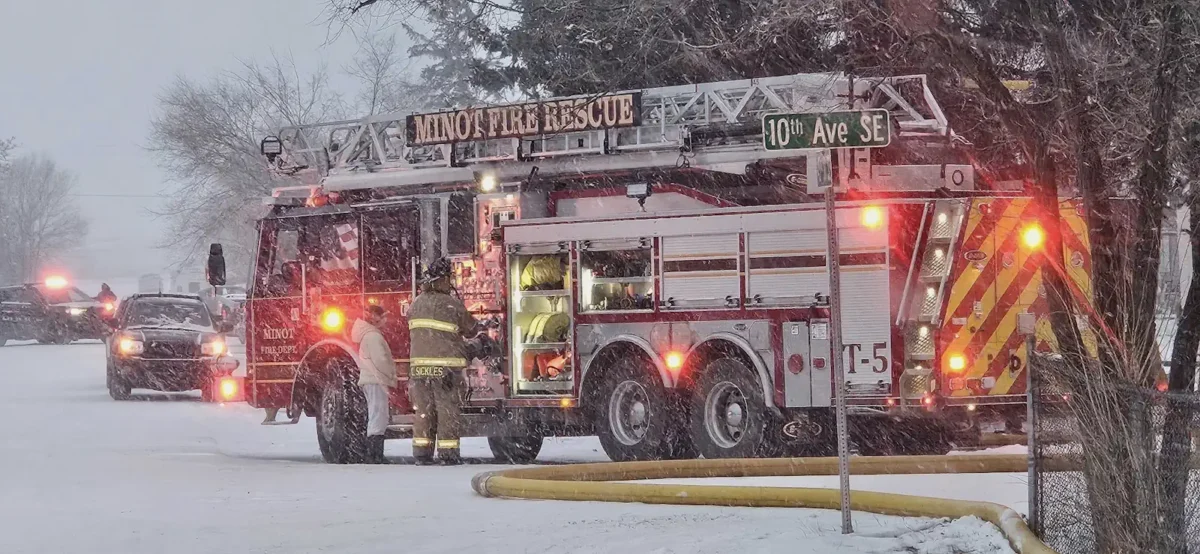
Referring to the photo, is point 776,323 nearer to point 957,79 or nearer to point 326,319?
point 957,79

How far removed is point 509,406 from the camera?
47.4 feet

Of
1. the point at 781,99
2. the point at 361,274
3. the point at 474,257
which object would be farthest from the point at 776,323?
the point at 361,274

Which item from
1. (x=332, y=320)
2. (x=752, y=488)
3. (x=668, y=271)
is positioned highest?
(x=668, y=271)

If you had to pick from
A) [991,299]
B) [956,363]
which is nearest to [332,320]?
[956,363]

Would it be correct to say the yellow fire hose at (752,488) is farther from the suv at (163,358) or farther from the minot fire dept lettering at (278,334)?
the suv at (163,358)

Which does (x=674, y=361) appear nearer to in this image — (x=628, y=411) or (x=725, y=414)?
(x=725, y=414)

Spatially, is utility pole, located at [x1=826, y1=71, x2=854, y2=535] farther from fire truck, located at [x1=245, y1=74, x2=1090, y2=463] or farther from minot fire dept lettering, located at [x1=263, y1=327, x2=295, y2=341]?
minot fire dept lettering, located at [x1=263, y1=327, x2=295, y2=341]

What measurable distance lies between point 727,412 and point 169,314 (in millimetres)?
13901

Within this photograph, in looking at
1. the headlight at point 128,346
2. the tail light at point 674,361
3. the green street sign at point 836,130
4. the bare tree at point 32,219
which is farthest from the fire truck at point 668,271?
the bare tree at point 32,219

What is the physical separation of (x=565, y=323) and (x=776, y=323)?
2.07 meters

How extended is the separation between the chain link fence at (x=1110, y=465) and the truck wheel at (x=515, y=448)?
26.7 feet

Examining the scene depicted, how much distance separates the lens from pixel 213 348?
23.8m

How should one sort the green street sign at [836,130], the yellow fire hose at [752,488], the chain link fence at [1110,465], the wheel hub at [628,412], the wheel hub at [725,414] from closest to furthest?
the chain link fence at [1110,465] → the green street sign at [836,130] → the yellow fire hose at [752,488] → the wheel hub at [725,414] → the wheel hub at [628,412]

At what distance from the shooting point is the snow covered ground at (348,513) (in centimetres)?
863
